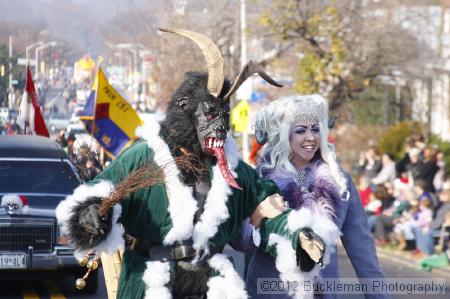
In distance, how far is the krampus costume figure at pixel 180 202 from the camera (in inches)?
198

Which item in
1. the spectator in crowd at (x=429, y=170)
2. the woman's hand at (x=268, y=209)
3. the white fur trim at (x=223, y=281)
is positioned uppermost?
the woman's hand at (x=268, y=209)

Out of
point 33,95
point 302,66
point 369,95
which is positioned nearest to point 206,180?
point 33,95

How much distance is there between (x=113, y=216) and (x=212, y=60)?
0.86m

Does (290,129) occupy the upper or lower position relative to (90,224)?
upper

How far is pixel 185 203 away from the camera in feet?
17.0

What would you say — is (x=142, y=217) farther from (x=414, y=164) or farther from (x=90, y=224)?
(x=414, y=164)

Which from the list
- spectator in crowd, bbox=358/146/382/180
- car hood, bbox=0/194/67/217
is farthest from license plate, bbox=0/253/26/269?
spectator in crowd, bbox=358/146/382/180

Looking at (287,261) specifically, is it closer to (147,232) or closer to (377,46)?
(147,232)

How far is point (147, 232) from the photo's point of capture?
5156mm

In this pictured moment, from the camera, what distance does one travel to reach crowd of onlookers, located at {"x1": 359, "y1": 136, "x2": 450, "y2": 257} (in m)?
15.6

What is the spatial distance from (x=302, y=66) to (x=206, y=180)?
895 inches

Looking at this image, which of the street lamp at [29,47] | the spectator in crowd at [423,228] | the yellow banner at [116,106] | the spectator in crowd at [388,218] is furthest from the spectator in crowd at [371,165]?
the street lamp at [29,47]

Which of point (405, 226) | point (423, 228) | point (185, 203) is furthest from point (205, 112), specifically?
point (405, 226)

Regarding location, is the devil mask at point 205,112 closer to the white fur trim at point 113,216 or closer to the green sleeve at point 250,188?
the green sleeve at point 250,188
